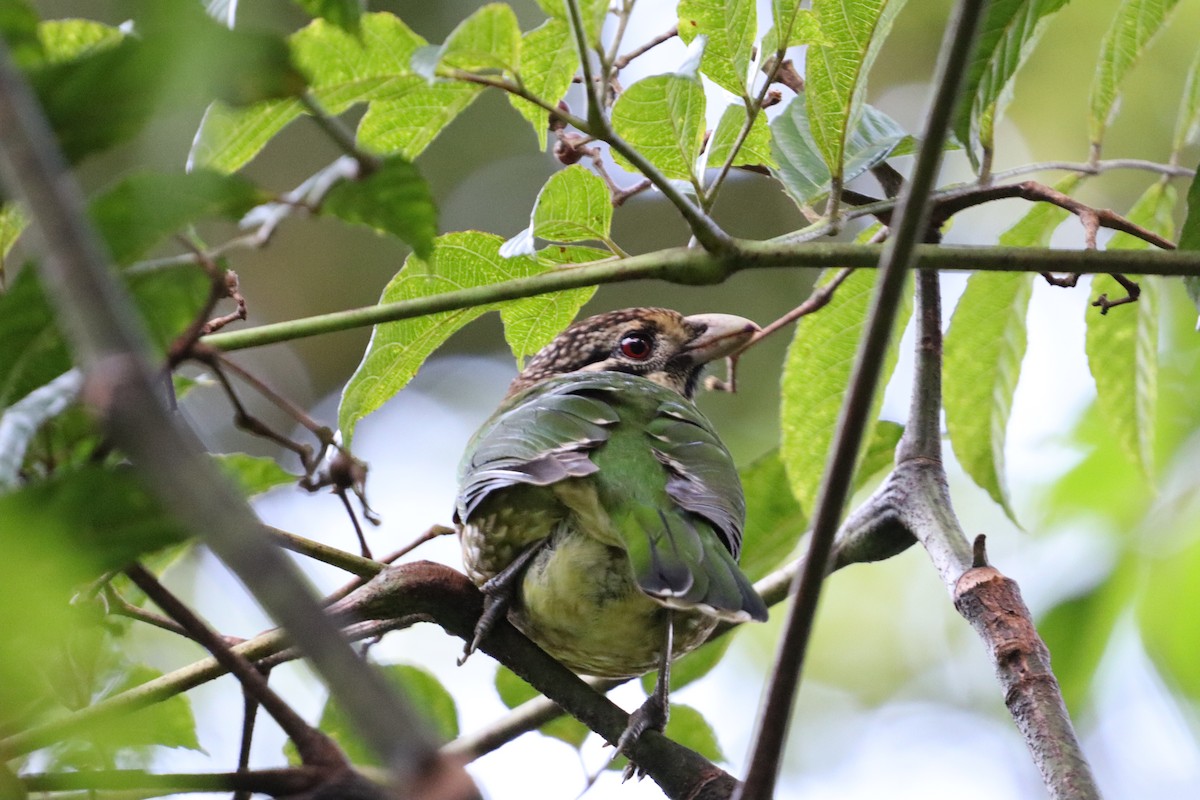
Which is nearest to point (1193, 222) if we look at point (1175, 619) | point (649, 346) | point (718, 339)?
point (1175, 619)

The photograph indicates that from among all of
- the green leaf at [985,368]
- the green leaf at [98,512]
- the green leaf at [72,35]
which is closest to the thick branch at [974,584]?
the green leaf at [985,368]

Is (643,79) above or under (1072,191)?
under

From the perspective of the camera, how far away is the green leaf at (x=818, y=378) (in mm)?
2684

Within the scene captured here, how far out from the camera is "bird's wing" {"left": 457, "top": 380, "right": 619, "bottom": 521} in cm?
264

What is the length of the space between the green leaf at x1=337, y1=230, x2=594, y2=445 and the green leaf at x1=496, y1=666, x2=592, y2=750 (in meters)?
0.82

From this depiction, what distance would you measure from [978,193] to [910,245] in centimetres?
111

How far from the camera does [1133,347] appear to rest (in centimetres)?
268

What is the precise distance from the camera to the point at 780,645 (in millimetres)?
1199

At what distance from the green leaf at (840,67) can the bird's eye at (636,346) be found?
86.6 inches

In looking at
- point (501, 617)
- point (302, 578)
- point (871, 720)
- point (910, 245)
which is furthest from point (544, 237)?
point (871, 720)

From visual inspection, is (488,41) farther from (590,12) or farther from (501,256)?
(501,256)

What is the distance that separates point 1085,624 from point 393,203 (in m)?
2.64

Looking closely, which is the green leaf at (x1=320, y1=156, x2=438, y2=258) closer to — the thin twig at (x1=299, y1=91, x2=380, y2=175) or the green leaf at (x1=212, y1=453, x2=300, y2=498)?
the thin twig at (x1=299, y1=91, x2=380, y2=175)

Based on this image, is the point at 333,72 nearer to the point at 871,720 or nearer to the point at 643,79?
the point at 643,79
